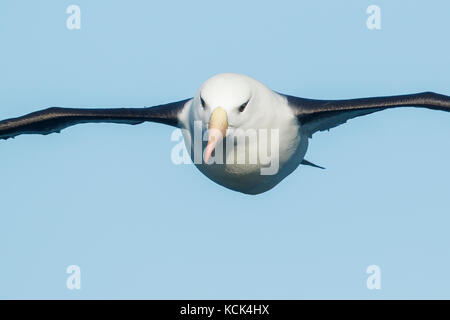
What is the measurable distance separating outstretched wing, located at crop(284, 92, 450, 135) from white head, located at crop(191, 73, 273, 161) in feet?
3.16

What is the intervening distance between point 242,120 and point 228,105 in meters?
0.45

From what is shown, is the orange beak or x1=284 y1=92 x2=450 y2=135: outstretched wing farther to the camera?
x1=284 y1=92 x2=450 y2=135: outstretched wing

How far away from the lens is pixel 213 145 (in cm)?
1435

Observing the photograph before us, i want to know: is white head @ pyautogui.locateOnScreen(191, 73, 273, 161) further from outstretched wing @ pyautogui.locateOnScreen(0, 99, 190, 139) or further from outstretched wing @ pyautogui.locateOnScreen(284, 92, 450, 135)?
outstretched wing @ pyautogui.locateOnScreen(0, 99, 190, 139)

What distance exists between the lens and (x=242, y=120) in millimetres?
15078

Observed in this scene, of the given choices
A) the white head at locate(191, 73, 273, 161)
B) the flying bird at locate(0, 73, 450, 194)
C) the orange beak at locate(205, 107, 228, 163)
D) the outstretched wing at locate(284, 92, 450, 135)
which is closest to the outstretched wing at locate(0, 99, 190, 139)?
the flying bird at locate(0, 73, 450, 194)

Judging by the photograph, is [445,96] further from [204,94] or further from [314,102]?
[204,94]

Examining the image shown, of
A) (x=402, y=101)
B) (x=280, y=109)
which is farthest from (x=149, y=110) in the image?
(x=402, y=101)

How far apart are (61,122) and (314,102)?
393 centimetres

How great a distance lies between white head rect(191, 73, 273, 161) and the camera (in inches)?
570

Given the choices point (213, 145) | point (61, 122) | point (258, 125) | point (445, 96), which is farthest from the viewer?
point (61, 122)

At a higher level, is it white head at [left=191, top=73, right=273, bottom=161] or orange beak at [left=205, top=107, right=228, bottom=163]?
white head at [left=191, top=73, right=273, bottom=161]

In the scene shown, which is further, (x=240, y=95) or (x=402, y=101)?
(x=402, y=101)

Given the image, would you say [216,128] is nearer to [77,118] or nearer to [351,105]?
[351,105]
